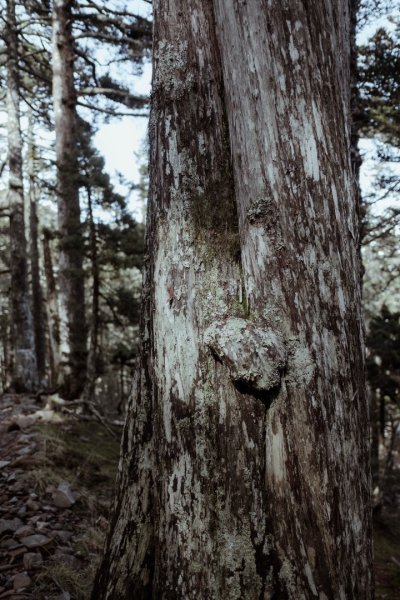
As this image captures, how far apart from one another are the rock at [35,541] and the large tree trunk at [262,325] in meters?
1.60

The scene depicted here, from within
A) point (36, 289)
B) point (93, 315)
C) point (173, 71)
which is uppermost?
point (36, 289)

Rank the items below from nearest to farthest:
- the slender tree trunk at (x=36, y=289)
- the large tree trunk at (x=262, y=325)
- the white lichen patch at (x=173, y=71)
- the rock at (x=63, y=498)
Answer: the large tree trunk at (x=262, y=325) → the white lichen patch at (x=173, y=71) → the rock at (x=63, y=498) → the slender tree trunk at (x=36, y=289)

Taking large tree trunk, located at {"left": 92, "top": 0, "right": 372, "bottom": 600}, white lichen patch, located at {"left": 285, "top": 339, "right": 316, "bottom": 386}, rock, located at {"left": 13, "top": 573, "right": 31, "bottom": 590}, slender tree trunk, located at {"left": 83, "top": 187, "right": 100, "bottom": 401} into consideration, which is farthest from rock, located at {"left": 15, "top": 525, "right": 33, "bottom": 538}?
slender tree trunk, located at {"left": 83, "top": 187, "right": 100, "bottom": 401}

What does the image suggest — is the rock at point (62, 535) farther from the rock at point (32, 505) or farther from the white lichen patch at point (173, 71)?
the white lichen patch at point (173, 71)

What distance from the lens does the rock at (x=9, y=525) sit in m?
3.10

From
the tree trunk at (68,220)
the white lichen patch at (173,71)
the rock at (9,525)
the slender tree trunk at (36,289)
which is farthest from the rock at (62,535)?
the slender tree trunk at (36,289)

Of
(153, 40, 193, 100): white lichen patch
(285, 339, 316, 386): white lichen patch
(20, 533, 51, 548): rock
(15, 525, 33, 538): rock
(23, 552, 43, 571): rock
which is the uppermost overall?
(153, 40, 193, 100): white lichen patch

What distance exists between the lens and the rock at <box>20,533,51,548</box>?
2.95 meters

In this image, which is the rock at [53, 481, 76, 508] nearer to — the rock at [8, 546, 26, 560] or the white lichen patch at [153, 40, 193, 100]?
the rock at [8, 546, 26, 560]

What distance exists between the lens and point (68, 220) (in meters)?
7.72

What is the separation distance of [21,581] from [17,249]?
8933 mm

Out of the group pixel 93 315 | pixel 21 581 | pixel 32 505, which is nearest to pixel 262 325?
pixel 21 581

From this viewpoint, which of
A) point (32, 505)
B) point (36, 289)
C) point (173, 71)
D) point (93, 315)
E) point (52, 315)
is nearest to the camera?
point (173, 71)

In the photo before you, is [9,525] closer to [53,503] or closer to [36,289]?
[53,503]
